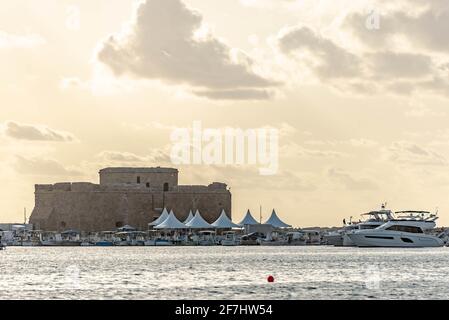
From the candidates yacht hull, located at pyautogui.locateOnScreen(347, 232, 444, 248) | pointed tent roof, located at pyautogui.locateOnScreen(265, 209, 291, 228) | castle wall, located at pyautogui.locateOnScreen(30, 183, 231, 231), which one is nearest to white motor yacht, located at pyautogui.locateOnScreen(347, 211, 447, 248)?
yacht hull, located at pyautogui.locateOnScreen(347, 232, 444, 248)

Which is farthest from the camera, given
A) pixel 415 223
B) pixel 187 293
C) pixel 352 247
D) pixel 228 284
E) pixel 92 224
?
pixel 92 224

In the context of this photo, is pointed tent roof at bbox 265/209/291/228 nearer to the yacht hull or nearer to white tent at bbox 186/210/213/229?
white tent at bbox 186/210/213/229

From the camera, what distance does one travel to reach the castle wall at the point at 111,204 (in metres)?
165

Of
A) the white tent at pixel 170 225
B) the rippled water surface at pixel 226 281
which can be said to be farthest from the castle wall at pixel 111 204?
the rippled water surface at pixel 226 281

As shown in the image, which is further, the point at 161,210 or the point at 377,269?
the point at 161,210

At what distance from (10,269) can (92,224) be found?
8918 centimetres

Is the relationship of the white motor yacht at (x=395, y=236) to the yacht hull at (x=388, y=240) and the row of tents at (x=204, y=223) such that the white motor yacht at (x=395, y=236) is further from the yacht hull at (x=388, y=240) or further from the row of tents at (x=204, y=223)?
the row of tents at (x=204, y=223)

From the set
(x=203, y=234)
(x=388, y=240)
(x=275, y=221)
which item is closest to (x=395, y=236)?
(x=388, y=240)

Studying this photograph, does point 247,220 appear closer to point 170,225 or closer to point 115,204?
point 170,225

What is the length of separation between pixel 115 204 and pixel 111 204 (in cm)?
63

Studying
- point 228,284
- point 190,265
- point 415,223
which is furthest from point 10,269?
point 415,223

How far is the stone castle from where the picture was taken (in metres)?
165
